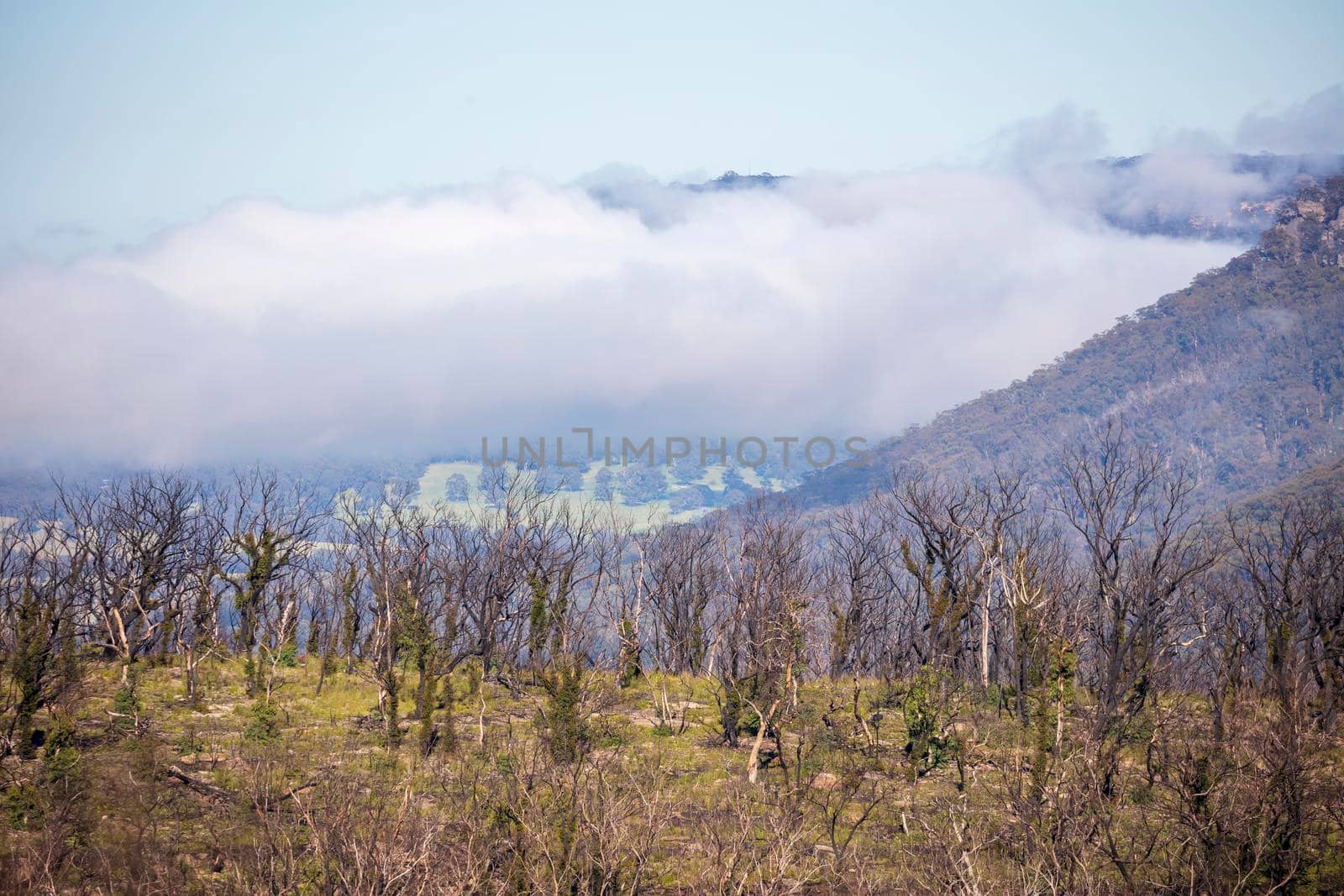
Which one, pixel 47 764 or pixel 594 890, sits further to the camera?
pixel 47 764

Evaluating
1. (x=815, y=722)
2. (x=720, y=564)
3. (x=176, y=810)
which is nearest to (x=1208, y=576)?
(x=720, y=564)

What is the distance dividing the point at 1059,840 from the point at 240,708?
34.1m

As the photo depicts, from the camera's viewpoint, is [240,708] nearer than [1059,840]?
No

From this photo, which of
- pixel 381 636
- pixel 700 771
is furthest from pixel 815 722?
pixel 381 636

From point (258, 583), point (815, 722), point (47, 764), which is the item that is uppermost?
point (258, 583)

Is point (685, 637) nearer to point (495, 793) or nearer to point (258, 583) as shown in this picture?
point (258, 583)

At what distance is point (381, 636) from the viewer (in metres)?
51.5

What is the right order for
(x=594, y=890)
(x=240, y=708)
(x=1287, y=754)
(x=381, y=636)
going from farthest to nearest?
(x=381, y=636), (x=240, y=708), (x=594, y=890), (x=1287, y=754)

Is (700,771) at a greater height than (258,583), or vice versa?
(258,583)

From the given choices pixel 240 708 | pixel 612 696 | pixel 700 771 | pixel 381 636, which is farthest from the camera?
pixel 381 636

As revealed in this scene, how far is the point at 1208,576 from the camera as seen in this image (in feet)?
247

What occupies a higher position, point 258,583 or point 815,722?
point 258,583

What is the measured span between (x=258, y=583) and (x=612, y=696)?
1829 cm

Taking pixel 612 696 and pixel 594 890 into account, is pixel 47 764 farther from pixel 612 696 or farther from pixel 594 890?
pixel 612 696
